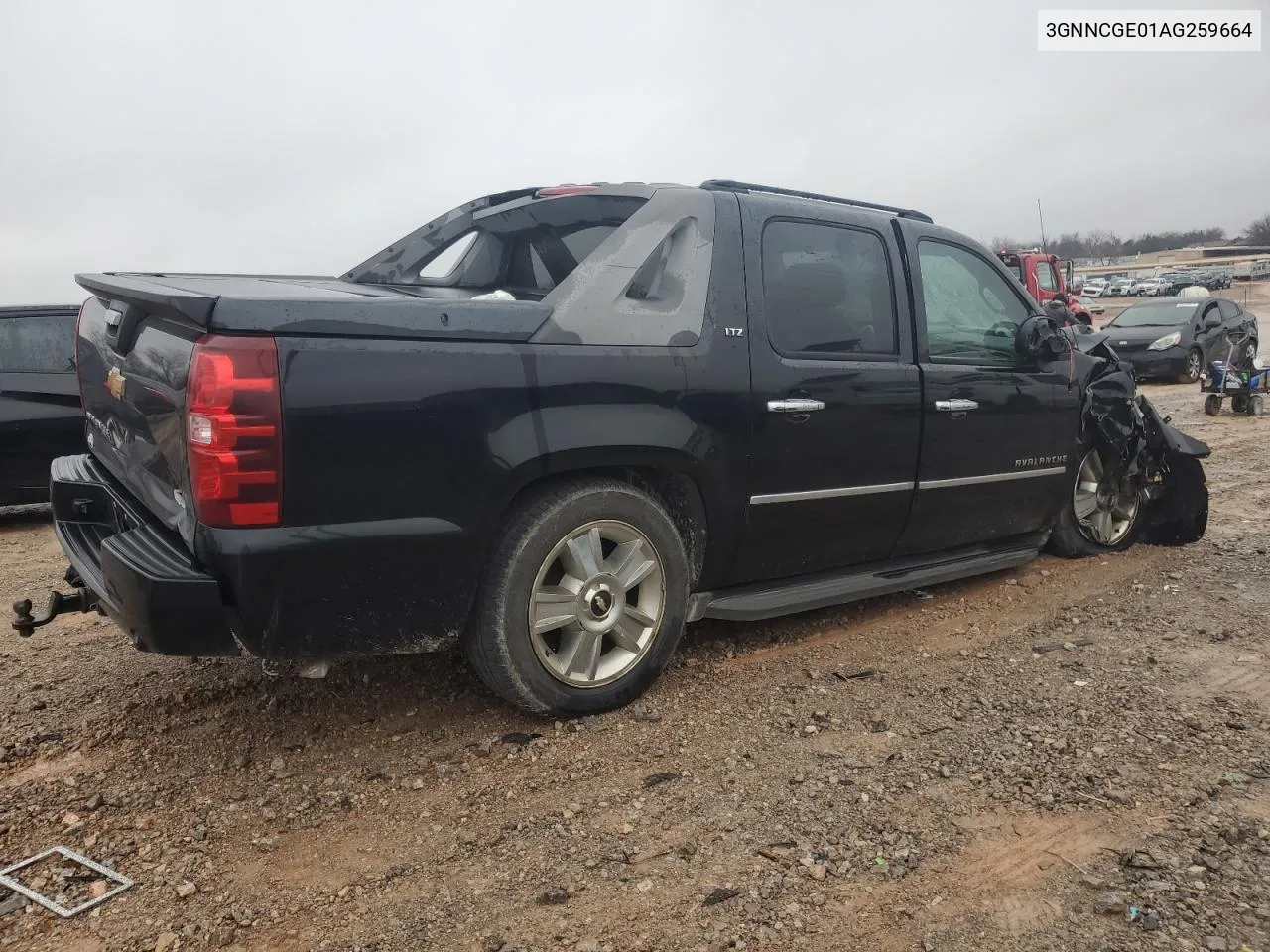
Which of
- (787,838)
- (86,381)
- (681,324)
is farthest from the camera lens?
(86,381)

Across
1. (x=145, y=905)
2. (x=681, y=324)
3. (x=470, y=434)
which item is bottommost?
(x=145, y=905)

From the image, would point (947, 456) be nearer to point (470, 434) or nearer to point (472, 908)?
point (470, 434)

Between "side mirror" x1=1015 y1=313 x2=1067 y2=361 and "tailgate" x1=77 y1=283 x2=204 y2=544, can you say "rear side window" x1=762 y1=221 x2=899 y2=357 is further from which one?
"tailgate" x1=77 y1=283 x2=204 y2=544

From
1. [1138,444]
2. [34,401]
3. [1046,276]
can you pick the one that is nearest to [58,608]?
[34,401]

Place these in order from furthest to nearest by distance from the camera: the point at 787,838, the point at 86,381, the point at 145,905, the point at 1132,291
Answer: the point at 1132,291, the point at 86,381, the point at 787,838, the point at 145,905

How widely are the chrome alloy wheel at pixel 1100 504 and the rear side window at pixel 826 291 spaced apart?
5.82 feet

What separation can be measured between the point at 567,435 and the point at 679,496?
59 centimetres

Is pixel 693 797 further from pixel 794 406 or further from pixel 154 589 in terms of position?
pixel 154 589

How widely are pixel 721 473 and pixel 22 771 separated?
2.39 metres

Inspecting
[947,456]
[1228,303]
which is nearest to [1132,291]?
[1228,303]

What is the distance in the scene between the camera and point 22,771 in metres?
2.88

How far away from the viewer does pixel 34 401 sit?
656cm

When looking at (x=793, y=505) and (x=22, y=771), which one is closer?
(x=22, y=771)

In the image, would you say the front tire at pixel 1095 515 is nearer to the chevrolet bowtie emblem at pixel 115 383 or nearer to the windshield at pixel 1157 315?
the chevrolet bowtie emblem at pixel 115 383
